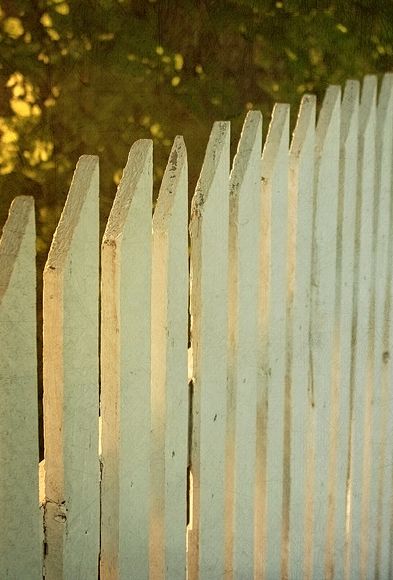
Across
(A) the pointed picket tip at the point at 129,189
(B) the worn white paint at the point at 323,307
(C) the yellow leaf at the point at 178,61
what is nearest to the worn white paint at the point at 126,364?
(A) the pointed picket tip at the point at 129,189

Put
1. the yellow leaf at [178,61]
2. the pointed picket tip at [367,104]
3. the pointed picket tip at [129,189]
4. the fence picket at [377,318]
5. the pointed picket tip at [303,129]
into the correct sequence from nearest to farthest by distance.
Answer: the pointed picket tip at [129,189] < the pointed picket tip at [303,129] < the pointed picket tip at [367,104] < the fence picket at [377,318] < the yellow leaf at [178,61]

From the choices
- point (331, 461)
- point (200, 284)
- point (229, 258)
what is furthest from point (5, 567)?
point (331, 461)

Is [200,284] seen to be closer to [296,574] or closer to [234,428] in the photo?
[234,428]

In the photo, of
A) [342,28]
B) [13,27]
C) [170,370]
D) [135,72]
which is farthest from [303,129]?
[342,28]

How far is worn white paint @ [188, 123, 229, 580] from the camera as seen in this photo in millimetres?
1795

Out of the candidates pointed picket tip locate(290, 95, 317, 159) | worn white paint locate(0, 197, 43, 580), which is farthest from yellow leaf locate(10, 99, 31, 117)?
worn white paint locate(0, 197, 43, 580)

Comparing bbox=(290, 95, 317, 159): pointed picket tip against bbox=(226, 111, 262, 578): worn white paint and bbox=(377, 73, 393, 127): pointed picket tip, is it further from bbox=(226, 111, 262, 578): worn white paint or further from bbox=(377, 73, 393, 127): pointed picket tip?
bbox=(377, 73, 393, 127): pointed picket tip

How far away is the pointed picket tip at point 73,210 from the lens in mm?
1434

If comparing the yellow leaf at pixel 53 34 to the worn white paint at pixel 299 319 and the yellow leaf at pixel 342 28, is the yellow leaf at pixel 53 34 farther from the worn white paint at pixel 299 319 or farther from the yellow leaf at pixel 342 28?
the worn white paint at pixel 299 319

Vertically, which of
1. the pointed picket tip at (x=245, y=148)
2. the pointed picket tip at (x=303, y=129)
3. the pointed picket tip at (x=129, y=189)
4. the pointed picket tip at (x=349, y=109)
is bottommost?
the pointed picket tip at (x=129, y=189)

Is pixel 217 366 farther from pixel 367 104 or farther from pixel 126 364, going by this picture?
pixel 367 104

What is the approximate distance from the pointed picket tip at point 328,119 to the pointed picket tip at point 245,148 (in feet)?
1.12

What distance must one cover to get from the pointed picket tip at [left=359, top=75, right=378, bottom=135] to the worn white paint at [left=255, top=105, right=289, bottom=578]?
1.60 feet

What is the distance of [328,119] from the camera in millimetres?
2287
